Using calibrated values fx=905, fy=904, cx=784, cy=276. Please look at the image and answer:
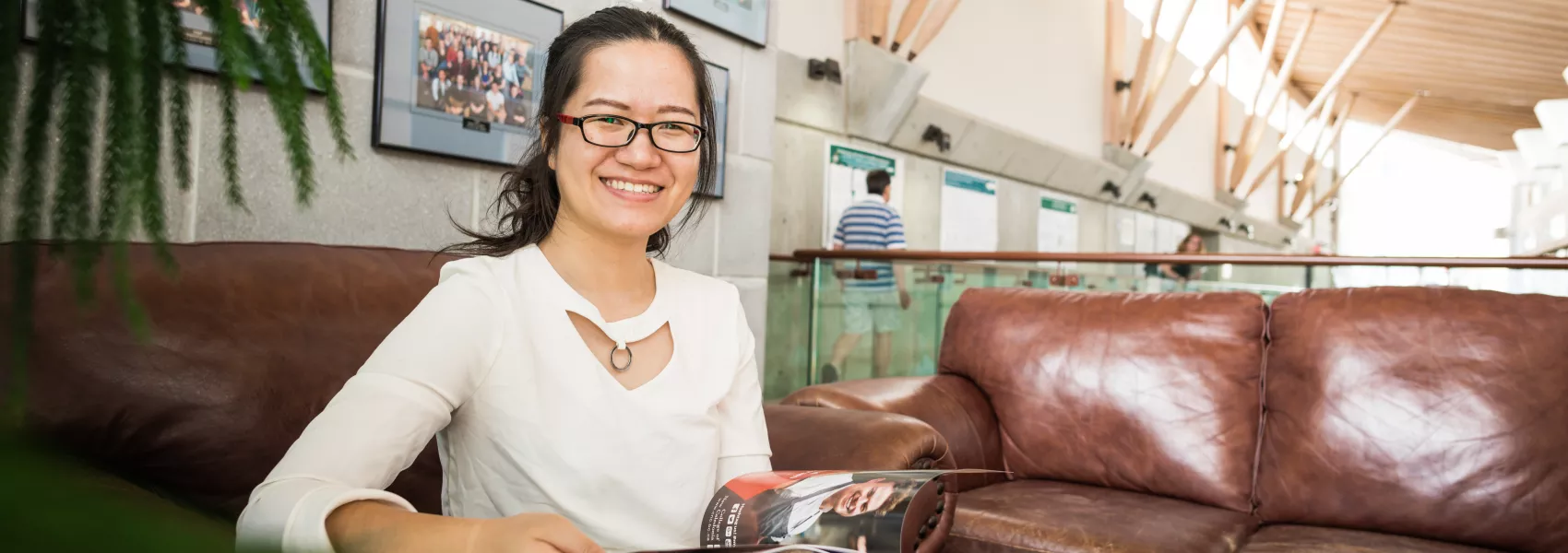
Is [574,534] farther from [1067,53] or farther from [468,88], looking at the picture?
[1067,53]

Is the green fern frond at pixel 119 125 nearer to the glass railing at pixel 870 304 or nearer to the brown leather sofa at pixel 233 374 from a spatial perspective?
the brown leather sofa at pixel 233 374

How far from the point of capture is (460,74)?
7.79ft

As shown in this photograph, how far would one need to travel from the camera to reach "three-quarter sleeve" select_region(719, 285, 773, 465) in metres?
1.22

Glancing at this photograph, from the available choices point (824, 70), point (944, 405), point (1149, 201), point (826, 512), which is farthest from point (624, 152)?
point (1149, 201)

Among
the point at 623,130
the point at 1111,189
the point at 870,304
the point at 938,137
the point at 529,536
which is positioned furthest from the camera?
the point at 1111,189

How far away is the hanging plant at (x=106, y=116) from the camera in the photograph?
0.30 meters

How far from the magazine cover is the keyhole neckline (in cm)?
25

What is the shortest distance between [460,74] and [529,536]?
6.39 ft

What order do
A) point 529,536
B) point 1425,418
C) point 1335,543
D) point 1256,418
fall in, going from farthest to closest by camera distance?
1. point 1256,418
2. point 1425,418
3. point 1335,543
4. point 529,536

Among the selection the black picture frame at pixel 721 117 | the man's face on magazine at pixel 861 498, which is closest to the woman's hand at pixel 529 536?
the man's face on magazine at pixel 861 498

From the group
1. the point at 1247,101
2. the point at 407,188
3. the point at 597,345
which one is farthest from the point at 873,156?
the point at 1247,101

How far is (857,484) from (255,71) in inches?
26.7

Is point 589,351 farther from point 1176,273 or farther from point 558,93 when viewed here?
point 1176,273

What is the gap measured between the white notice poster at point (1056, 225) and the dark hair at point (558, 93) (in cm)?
774
